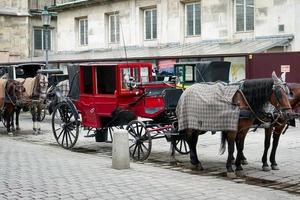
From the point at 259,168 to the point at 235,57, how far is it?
10.6m

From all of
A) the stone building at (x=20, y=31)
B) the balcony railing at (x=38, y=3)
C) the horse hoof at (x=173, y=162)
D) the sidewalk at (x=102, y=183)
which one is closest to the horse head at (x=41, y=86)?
the sidewalk at (x=102, y=183)

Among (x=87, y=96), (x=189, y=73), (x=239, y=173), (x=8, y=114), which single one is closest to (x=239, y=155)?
(x=239, y=173)

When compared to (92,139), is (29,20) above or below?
above

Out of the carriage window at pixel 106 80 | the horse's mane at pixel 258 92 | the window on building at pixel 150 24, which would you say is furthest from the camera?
the window on building at pixel 150 24

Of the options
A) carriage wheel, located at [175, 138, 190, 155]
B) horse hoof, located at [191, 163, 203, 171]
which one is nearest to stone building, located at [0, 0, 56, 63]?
carriage wheel, located at [175, 138, 190, 155]

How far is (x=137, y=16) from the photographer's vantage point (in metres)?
29.2

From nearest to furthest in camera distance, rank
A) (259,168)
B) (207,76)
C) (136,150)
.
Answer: (259,168), (136,150), (207,76)

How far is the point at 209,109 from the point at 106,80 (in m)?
3.41

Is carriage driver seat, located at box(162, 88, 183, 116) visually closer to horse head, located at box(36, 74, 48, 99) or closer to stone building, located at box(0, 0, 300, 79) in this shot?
horse head, located at box(36, 74, 48, 99)

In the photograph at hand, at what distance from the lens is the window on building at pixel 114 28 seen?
3070 cm

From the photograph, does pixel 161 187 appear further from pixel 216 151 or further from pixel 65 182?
pixel 216 151

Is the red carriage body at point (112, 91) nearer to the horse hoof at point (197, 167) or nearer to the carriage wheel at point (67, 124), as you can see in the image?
the carriage wheel at point (67, 124)

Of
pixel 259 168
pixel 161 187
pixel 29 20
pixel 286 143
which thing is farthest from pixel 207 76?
pixel 29 20

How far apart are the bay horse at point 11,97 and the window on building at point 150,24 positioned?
41.5 ft
